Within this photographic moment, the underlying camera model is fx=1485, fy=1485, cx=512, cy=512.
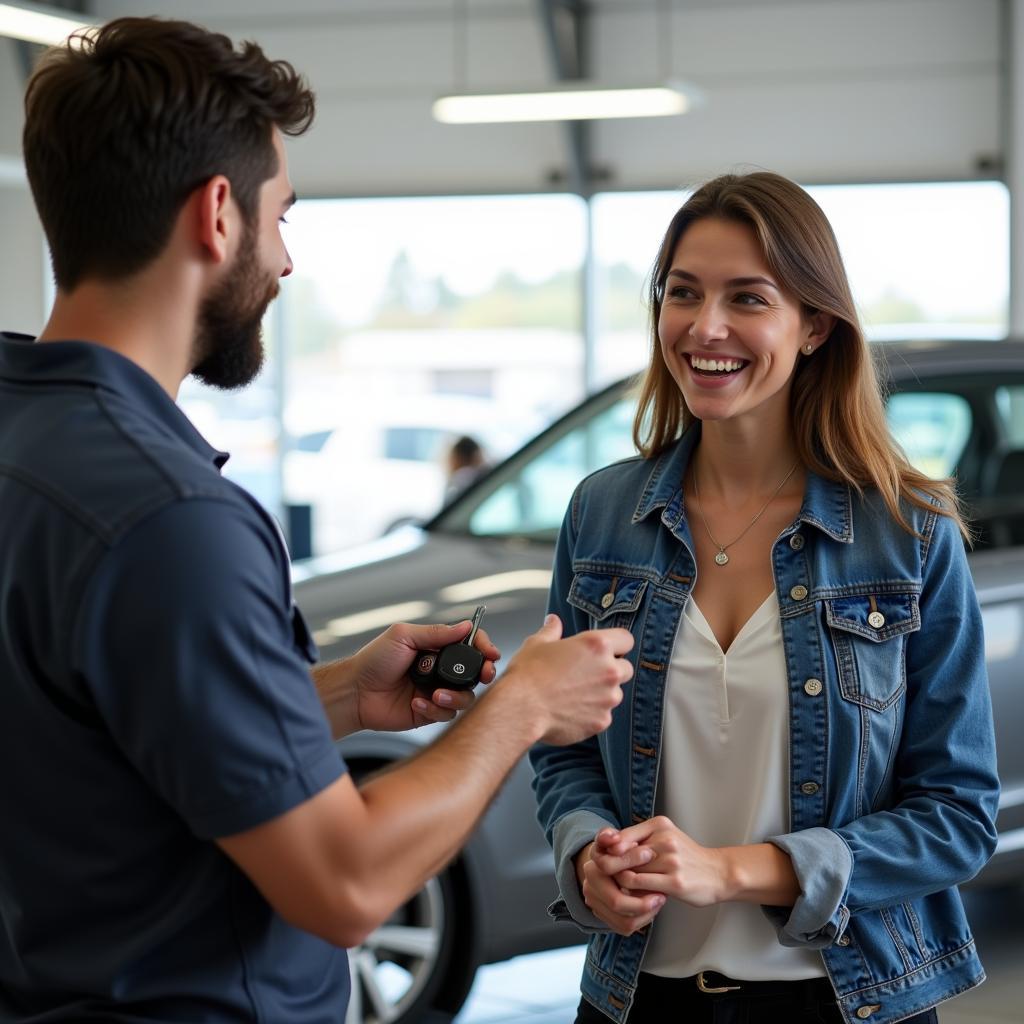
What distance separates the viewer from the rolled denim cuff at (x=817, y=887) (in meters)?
1.81

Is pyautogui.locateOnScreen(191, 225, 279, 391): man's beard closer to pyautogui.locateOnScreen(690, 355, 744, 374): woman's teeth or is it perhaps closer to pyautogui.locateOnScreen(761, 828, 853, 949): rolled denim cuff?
pyautogui.locateOnScreen(690, 355, 744, 374): woman's teeth

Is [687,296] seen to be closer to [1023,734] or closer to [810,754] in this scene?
[810,754]

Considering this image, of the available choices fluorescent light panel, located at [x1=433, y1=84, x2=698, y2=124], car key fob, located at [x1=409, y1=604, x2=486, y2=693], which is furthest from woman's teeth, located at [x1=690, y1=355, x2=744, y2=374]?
fluorescent light panel, located at [x1=433, y1=84, x2=698, y2=124]

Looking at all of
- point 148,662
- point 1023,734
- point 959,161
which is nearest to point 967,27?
point 959,161

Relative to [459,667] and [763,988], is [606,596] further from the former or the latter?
[763,988]

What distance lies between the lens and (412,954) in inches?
138

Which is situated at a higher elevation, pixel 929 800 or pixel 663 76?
pixel 663 76

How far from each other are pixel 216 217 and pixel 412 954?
2.44 m

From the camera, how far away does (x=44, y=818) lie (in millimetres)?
1386

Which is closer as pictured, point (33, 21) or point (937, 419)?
point (937, 419)

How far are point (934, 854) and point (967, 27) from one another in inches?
376

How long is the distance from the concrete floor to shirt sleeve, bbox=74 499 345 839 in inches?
99.6

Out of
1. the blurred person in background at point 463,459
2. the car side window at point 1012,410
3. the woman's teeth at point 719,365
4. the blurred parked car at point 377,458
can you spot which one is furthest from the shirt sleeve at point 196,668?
the blurred parked car at point 377,458

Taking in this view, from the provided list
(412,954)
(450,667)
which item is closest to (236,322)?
(450,667)
